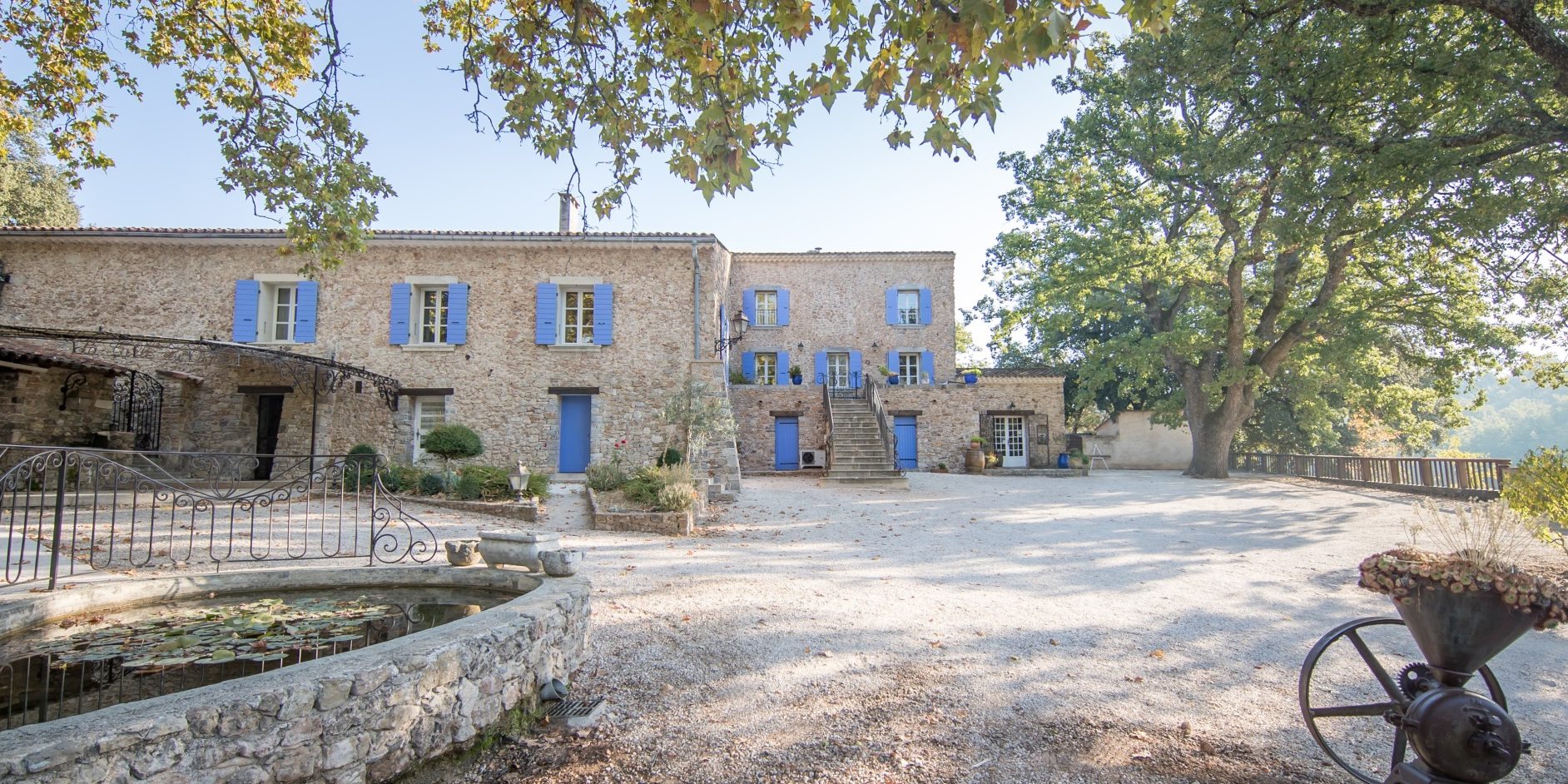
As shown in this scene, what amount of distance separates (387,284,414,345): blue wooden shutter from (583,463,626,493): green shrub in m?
5.83

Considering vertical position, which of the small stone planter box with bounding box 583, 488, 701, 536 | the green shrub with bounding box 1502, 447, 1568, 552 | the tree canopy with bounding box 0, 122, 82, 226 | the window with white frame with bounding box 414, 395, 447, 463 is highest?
the tree canopy with bounding box 0, 122, 82, 226

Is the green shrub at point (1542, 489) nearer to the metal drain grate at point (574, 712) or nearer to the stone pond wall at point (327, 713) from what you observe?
the metal drain grate at point (574, 712)

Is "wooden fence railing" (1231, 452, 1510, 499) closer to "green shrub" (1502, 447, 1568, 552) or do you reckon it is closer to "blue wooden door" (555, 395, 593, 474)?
"green shrub" (1502, 447, 1568, 552)

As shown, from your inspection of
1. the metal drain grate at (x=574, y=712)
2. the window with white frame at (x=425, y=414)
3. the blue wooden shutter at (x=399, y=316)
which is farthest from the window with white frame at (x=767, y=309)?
the metal drain grate at (x=574, y=712)

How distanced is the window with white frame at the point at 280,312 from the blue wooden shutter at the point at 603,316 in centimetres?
571

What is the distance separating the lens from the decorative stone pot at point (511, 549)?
158 inches

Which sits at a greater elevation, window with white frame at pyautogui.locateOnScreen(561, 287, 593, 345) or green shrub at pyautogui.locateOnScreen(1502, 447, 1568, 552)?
window with white frame at pyautogui.locateOnScreen(561, 287, 593, 345)

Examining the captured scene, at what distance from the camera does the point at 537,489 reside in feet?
33.1

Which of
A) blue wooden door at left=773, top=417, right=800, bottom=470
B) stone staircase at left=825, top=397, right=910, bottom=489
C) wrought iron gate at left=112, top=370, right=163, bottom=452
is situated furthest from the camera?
blue wooden door at left=773, top=417, right=800, bottom=470

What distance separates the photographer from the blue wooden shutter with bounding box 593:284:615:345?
1405 cm

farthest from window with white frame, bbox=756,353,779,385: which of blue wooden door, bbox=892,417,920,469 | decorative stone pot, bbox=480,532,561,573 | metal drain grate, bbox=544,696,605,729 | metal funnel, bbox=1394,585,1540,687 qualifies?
metal funnel, bbox=1394,585,1540,687

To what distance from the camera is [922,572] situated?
6.17 metres

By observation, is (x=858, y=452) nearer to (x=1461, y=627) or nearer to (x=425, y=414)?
(x=425, y=414)

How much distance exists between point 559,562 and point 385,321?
40.3ft
